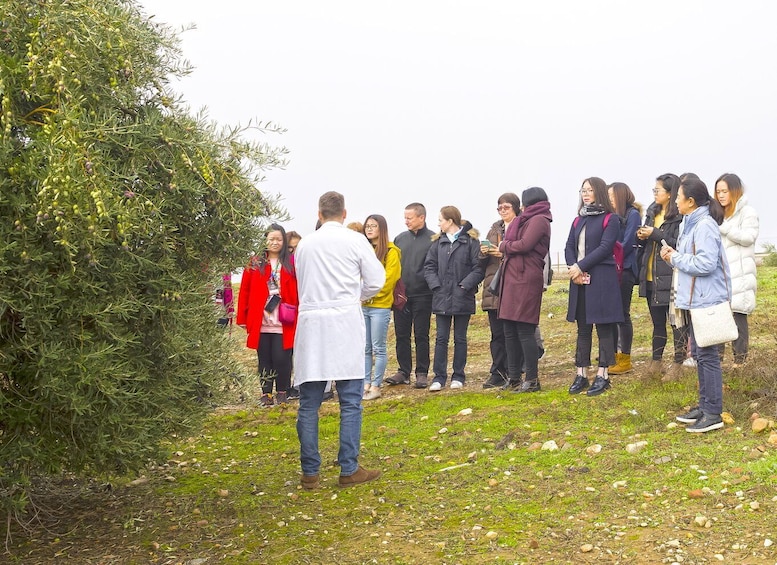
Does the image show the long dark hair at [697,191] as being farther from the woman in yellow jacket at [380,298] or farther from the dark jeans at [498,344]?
the woman in yellow jacket at [380,298]

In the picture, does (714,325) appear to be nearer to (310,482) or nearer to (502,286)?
(502,286)

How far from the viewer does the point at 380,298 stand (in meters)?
11.3

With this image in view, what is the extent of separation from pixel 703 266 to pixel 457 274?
4186 mm

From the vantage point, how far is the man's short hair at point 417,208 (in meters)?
12.0

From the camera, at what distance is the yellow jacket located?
11.3m

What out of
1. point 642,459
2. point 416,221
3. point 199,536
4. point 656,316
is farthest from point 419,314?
point 199,536

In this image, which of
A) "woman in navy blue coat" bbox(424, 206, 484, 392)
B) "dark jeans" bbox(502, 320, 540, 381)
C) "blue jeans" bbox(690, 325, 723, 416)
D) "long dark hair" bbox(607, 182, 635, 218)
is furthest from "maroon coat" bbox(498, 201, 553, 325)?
"blue jeans" bbox(690, 325, 723, 416)

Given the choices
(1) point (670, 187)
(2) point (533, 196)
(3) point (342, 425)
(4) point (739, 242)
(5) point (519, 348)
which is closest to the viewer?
(3) point (342, 425)

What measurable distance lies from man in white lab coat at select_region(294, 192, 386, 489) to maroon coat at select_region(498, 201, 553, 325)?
318 cm

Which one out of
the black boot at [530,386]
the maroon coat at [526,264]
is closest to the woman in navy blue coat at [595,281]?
the maroon coat at [526,264]

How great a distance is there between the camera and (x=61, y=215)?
15.1ft

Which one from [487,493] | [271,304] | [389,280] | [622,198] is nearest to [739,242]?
[622,198]

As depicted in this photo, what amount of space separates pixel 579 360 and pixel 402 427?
7.69 feet

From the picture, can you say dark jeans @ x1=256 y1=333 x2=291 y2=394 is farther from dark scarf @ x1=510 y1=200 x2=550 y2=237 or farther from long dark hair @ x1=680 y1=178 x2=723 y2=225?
long dark hair @ x1=680 y1=178 x2=723 y2=225
